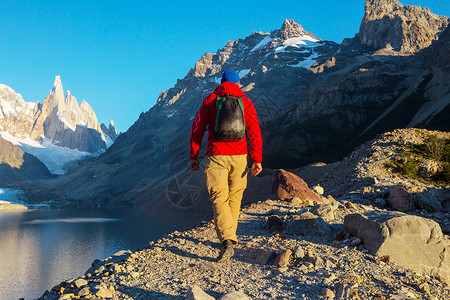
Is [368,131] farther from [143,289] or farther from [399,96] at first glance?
[143,289]

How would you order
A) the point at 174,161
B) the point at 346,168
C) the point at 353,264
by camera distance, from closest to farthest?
1. the point at 353,264
2. the point at 346,168
3. the point at 174,161

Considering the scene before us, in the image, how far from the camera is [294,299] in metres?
4.49

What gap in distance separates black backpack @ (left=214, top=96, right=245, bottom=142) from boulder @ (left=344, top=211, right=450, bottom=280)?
10.6ft

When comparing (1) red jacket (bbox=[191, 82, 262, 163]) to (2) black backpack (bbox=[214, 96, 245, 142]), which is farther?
(1) red jacket (bbox=[191, 82, 262, 163])

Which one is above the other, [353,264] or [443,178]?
[443,178]

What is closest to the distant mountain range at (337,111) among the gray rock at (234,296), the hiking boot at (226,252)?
the hiking boot at (226,252)

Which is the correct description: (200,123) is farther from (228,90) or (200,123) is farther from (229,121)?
(228,90)

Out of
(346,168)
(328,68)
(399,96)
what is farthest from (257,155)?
(328,68)

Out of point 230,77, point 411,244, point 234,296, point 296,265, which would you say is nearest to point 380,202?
A: point 411,244

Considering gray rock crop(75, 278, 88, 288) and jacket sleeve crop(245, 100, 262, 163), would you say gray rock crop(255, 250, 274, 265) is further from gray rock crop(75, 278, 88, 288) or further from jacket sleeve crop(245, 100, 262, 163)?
gray rock crop(75, 278, 88, 288)

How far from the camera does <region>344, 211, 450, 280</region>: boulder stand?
608cm

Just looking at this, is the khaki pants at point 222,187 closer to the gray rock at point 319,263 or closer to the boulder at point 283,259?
the boulder at point 283,259

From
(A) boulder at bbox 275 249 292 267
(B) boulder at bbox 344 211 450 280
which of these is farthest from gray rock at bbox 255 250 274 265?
(B) boulder at bbox 344 211 450 280

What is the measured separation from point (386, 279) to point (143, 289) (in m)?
3.72
